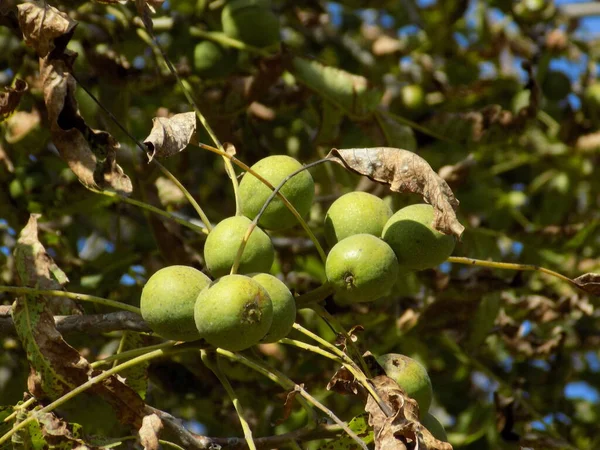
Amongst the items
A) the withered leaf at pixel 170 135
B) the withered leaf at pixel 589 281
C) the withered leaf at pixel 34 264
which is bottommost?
the withered leaf at pixel 589 281

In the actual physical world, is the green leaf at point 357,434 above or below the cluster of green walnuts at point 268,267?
below

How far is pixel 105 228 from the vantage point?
12.8ft

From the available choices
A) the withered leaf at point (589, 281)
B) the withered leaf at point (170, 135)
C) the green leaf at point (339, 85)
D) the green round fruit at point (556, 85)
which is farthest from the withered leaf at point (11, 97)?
the green round fruit at point (556, 85)

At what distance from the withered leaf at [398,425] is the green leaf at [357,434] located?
11cm

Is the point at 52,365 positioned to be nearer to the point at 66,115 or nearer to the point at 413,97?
the point at 66,115

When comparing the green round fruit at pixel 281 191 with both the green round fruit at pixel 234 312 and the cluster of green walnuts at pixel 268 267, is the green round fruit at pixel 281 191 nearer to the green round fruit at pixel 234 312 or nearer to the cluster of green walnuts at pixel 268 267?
the cluster of green walnuts at pixel 268 267

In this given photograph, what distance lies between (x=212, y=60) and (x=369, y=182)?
28.3 inches

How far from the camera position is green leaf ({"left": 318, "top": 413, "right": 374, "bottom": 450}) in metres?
1.94

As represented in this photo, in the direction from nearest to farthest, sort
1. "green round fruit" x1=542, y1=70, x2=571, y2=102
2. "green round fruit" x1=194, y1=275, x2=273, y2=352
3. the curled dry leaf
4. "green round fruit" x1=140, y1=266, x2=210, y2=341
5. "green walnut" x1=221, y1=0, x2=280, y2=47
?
"green round fruit" x1=194, y1=275, x2=273, y2=352
"green round fruit" x1=140, y1=266, x2=210, y2=341
the curled dry leaf
"green walnut" x1=221, y1=0, x2=280, y2=47
"green round fruit" x1=542, y1=70, x2=571, y2=102

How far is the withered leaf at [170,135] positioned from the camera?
1.88m

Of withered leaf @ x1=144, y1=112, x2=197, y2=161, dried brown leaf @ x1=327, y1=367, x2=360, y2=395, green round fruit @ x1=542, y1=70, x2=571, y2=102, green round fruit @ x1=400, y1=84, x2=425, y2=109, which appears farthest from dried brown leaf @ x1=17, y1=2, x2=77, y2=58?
green round fruit @ x1=542, y1=70, x2=571, y2=102

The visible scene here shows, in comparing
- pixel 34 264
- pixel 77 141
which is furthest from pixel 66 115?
pixel 34 264

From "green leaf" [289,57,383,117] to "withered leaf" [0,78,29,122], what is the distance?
1.00 meters

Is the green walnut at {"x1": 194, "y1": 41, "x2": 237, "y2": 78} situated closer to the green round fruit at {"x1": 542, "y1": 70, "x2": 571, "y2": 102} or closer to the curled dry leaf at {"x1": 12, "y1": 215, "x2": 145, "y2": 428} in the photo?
the curled dry leaf at {"x1": 12, "y1": 215, "x2": 145, "y2": 428}
